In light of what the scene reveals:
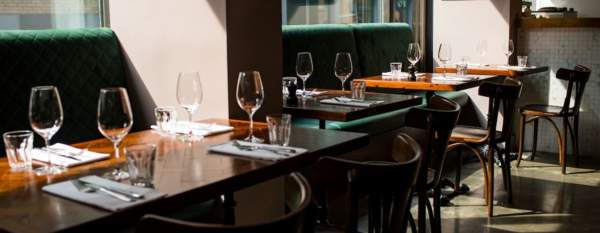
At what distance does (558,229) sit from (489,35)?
2.93 metres

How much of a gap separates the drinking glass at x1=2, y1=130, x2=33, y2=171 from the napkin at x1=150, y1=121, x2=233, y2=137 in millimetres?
622

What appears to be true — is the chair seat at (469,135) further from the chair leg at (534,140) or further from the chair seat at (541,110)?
the chair leg at (534,140)

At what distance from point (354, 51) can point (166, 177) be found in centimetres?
418

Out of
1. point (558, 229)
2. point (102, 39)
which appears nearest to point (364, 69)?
point (558, 229)

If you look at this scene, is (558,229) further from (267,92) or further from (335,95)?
(267,92)

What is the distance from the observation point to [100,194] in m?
1.64

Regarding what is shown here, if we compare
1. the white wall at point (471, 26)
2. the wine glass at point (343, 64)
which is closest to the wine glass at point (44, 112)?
the wine glass at point (343, 64)

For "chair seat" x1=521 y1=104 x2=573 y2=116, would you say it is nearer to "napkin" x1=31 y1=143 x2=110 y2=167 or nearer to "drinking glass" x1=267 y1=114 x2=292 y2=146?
"drinking glass" x1=267 y1=114 x2=292 y2=146

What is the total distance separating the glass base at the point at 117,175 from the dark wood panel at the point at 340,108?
149cm

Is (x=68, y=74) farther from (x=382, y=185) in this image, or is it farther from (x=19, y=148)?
(x=382, y=185)

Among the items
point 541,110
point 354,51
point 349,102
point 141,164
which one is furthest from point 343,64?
point 141,164

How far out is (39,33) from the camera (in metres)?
3.32

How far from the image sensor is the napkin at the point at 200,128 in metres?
2.49

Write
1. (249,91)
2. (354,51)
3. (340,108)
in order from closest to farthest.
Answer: (249,91), (340,108), (354,51)
